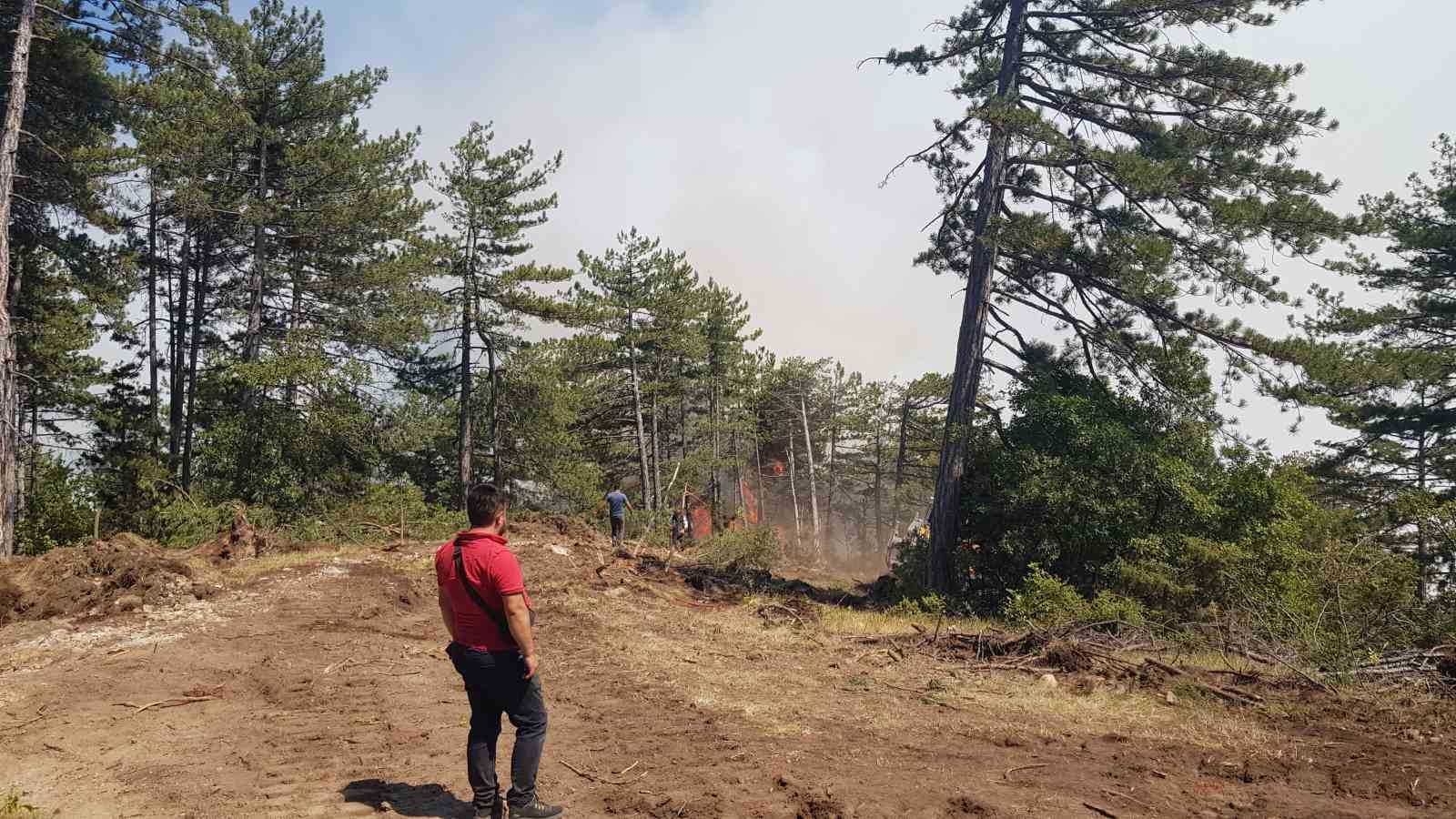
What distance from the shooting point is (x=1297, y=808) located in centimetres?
486

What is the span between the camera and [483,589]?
4.43 meters

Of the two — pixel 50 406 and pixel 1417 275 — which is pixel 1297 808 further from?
pixel 50 406

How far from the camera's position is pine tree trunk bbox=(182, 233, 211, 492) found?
2517cm

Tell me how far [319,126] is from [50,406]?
10.3 metres

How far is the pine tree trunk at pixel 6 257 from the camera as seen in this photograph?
14.3 m

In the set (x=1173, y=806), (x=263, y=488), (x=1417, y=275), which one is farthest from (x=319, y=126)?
(x=1417, y=275)

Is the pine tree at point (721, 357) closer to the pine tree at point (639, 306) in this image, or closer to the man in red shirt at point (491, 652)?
the pine tree at point (639, 306)

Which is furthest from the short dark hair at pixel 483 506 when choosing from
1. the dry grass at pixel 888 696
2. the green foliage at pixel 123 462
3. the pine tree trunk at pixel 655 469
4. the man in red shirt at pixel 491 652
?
the pine tree trunk at pixel 655 469

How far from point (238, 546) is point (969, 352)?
538 inches

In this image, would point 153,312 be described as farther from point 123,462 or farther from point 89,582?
point 89,582

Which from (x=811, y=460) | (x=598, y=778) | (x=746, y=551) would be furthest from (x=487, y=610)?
(x=811, y=460)

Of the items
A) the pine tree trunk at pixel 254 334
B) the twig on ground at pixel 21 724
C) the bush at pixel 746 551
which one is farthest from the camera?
the pine tree trunk at pixel 254 334

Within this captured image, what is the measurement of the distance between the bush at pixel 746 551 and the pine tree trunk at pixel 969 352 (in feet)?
12.3

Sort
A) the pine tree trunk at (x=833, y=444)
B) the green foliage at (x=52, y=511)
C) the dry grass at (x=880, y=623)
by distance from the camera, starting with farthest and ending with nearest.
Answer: the pine tree trunk at (x=833, y=444) → the green foliage at (x=52, y=511) → the dry grass at (x=880, y=623)
